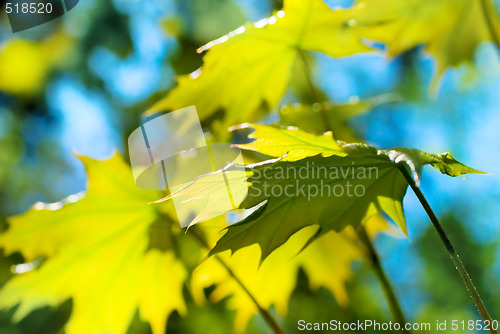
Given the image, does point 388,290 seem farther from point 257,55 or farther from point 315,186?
point 257,55

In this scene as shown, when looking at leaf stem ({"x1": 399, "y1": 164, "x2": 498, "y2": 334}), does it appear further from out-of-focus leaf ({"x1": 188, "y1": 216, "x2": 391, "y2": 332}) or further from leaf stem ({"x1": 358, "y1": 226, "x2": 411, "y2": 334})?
out-of-focus leaf ({"x1": 188, "y1": 216, "x2": 391, "y2": 332})

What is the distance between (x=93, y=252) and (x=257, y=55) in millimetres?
433

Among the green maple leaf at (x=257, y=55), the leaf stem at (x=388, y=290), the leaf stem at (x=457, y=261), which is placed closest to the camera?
A: the leaf stem at (x=457, y=261)

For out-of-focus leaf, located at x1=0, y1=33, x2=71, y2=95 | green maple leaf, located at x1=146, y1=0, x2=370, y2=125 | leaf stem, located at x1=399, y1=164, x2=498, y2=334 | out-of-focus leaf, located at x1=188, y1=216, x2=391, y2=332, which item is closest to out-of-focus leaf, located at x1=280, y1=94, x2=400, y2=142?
green maple leaf, located at x1=146, y1=0, x2=370, y2=125

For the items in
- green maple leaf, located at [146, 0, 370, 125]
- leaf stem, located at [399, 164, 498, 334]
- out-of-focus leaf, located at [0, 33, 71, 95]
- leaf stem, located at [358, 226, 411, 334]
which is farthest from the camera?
out-of-focus leaf, located at [0, 33, 71, 95]

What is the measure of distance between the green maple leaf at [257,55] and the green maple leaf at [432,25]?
0.04 meters

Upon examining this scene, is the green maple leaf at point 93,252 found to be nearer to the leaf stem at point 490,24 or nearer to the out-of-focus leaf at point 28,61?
the leaf stem at point 490,24

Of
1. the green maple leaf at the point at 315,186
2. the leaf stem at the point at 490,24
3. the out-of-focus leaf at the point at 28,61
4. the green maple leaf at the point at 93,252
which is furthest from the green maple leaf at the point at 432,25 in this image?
the out-of-focus leaf at the point at 28,61

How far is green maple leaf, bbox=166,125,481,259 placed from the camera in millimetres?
399

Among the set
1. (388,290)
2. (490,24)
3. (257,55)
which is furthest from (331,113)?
(388,290)

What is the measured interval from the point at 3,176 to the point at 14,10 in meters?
4.05

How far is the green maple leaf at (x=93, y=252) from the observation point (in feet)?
2.49

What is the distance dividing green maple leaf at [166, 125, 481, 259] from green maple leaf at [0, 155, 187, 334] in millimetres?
379

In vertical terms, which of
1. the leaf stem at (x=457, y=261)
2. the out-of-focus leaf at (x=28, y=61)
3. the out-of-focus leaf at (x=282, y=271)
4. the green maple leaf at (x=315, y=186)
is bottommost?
the out-of-focus leaf at (x=28, y=61)
